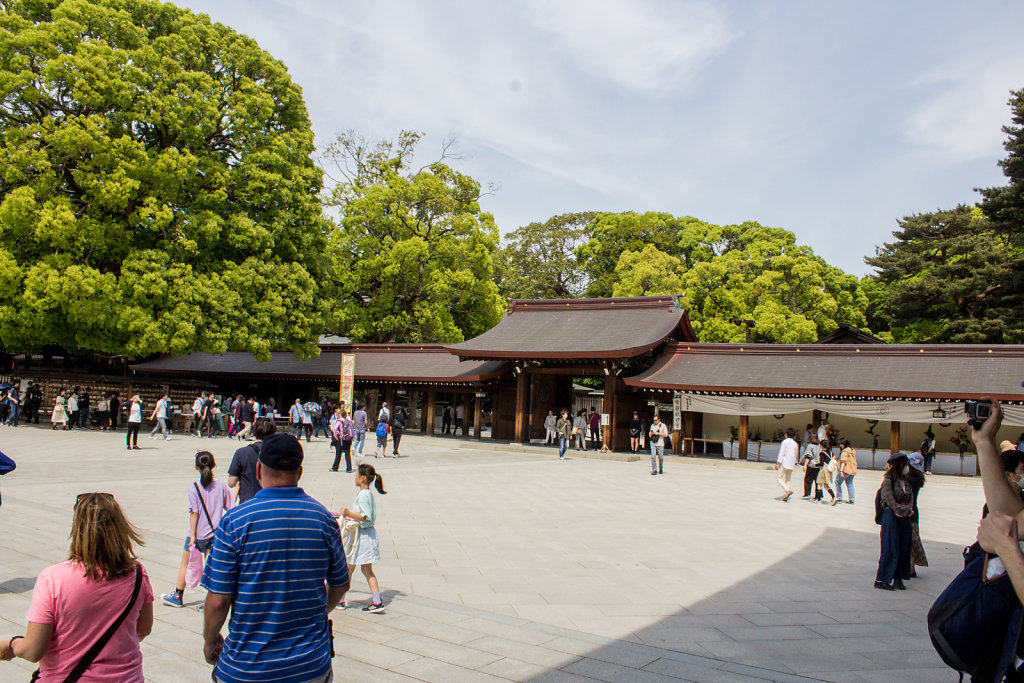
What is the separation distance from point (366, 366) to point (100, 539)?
30.7 metres

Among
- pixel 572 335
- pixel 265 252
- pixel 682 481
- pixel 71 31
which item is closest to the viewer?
pixel 682 481

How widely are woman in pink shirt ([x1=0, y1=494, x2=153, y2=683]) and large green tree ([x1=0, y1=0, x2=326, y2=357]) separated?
2227cm

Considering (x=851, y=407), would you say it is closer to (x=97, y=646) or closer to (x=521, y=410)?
(x=521, y=410)

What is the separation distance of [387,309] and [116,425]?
15016 mm

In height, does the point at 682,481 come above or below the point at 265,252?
below

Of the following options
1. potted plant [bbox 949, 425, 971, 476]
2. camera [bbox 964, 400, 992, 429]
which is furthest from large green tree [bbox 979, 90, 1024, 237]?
camera [bbox 964, 400, 992, 429]

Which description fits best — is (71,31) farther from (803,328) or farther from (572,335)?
(803,328)

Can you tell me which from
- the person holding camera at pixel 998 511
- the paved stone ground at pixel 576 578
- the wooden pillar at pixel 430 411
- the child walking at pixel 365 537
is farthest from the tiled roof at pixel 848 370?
the person holding camera at pixel 998 511

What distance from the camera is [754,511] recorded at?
13961 mm

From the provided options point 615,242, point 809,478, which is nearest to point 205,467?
point 809,478

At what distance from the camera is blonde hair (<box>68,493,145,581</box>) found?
3135 millimetres

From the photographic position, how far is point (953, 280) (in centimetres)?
3603

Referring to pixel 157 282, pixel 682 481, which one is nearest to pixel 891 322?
pixel 682 481

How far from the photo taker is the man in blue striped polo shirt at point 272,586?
306 cm
